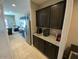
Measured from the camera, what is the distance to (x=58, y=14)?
8.43ft

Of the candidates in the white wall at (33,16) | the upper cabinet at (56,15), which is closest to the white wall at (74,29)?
the upper cabinet at (56,15)

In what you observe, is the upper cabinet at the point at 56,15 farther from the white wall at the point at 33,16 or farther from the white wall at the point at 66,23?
the white wall at the point at 33,16

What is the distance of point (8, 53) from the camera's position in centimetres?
188

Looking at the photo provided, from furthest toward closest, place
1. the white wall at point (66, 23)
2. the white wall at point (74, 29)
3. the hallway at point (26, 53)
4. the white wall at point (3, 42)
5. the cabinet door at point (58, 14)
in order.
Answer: the hallway at point (26, 53) → the cabinet door at point (58, 14) → the white wall at point (74, 29) → the white wall at point (66, 23) → the white wall at point (3, 42)

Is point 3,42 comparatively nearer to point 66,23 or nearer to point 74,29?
point 66,23

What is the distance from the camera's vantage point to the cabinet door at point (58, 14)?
2394 mm

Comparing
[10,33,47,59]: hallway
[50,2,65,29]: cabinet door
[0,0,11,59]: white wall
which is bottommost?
[10,33,47,59]: hallway

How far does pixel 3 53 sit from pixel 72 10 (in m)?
1.96

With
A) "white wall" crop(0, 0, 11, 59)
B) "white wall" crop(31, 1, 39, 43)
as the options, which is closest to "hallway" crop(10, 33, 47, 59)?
"white wall" crop(31, 1, 39, 43)

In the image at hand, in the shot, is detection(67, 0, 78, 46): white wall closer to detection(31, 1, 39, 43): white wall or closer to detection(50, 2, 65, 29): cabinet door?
detection(50, 2, 65, 29): cabinet door

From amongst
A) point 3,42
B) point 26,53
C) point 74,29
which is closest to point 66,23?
point 74,29

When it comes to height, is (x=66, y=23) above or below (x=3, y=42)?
above

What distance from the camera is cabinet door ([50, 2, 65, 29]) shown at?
2.39m

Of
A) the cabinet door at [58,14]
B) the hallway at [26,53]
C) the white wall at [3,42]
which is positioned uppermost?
the cabinet door at [58,14]
